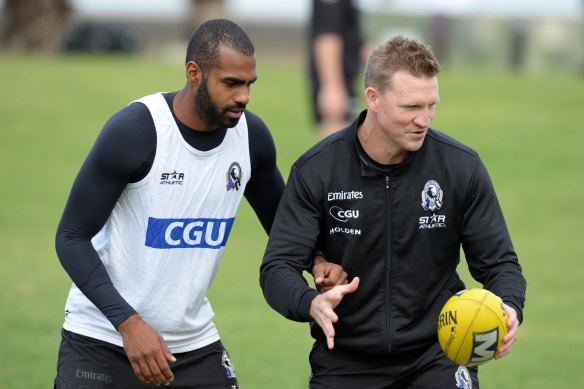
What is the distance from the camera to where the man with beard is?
5555 millimetres

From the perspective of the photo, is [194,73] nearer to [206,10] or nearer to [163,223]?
[163,223]

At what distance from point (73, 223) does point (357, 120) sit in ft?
4.95

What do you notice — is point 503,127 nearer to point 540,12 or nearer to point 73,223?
point 73,223

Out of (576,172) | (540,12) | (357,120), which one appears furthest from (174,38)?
(357,120)

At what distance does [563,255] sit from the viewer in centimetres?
1408

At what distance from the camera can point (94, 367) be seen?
19.0 ft

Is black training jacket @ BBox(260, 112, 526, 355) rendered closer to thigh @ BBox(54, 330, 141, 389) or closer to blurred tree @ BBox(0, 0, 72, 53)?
thigh @ BBox(54, 330, 141, 389)

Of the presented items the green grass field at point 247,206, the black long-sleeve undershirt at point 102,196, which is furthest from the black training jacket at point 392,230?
the green grass field at point 247,206

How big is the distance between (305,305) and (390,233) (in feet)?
2.08

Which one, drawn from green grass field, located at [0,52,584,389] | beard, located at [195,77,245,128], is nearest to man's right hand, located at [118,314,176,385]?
beard, located at [195,77,245,128]

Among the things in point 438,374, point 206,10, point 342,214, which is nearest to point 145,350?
point 342,214

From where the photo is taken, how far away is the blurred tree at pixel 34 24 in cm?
2981

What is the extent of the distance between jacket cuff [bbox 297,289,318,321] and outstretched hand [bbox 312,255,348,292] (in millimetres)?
164

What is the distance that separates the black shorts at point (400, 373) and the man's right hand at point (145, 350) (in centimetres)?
87
